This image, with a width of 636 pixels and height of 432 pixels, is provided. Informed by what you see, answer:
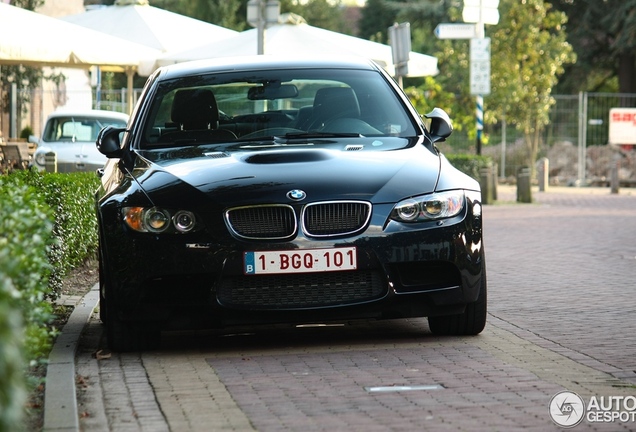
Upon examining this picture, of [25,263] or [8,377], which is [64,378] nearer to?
[25,263]

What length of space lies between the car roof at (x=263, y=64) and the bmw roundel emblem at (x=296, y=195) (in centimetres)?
176

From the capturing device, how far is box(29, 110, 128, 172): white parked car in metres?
21.6

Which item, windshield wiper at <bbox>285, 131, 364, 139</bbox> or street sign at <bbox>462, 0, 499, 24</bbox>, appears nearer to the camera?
windshield wiper at <bbox>285, 131, 364, 139</bbox>

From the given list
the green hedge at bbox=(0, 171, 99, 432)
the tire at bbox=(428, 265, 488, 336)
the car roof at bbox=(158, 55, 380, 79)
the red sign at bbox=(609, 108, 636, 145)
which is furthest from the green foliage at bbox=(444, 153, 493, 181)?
the tire at bbox=(428, 265, 488, 336)

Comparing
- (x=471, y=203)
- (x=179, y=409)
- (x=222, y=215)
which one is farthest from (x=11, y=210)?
(x=471, y=203)

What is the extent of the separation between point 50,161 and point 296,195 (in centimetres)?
1391

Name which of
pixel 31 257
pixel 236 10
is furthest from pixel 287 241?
pixel 236 10

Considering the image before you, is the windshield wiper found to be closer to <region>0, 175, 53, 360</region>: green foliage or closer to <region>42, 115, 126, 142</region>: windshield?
<region>0, 175, 53, 360</region>: green foliage

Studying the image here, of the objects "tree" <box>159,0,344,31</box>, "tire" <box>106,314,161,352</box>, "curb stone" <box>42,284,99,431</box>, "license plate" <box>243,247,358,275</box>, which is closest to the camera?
"curb stone" <box>42,284,99,431</box>

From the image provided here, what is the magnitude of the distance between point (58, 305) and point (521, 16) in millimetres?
27045

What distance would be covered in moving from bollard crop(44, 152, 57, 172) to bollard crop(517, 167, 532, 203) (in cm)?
846

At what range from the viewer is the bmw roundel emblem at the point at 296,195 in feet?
21.7

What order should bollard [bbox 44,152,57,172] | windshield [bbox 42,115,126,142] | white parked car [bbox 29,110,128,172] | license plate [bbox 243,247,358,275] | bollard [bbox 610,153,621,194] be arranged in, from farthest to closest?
bollard [bbox 610,153,621,194] < windshield [bbox 42,115,126,142] < white parked car [bbox 29,110,128,172] < bollard [bbox 44,152,57,172] < license plate [bbox 243,247,358,275]

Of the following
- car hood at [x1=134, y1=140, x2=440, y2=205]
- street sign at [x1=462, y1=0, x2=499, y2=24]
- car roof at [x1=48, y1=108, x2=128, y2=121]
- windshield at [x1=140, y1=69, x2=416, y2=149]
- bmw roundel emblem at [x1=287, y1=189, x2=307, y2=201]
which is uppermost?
street sign at [x1=462, y1=0, x2=499, y2=24]
